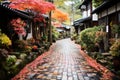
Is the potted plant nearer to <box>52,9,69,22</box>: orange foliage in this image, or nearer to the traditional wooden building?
the traditional wooden building

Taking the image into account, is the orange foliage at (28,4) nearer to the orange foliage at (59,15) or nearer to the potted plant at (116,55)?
the potted plant at (116,55)

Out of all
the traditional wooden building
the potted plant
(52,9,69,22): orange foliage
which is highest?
(52,9,69,22): orange foliage

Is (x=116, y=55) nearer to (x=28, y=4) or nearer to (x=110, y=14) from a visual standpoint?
(x=110, y=14)

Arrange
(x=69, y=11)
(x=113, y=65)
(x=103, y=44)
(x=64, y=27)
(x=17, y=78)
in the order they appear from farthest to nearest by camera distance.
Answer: (x=69, y=11) → (x=64, y=27) → (x=103, y=44) → (x=113, y=65) → (x=17, y=78)

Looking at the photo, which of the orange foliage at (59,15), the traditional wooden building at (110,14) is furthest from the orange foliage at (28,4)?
the orange foliage at (59,15)

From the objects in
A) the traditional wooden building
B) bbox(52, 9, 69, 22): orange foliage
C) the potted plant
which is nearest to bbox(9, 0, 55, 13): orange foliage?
the traditional wooden building

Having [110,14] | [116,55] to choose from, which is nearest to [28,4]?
[110,14]

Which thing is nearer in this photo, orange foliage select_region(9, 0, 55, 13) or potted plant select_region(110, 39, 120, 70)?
potted plant select_region(110, 39, 120, 70)

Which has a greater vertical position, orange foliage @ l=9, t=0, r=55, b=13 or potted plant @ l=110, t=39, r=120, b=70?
orange foliage @ l=9, t=0, r=55, b=13

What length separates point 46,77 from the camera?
32.8ft

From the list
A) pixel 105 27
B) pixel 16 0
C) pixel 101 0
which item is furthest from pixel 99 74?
pixel 101 0

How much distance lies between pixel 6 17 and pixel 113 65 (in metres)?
8.05

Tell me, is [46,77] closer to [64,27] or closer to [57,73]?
[57,73]

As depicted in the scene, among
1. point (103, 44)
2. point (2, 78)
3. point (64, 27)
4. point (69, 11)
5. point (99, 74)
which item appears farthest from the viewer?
point (69, 11)
